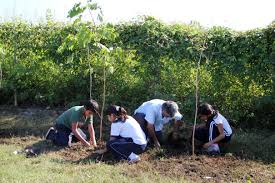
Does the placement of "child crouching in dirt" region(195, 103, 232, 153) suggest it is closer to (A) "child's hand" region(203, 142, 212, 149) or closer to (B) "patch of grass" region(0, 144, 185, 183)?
(A) "child's hand" region(203, 142, 212, 149)

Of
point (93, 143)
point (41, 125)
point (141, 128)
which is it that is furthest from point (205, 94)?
point (41, 125)

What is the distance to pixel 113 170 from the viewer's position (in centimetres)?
645

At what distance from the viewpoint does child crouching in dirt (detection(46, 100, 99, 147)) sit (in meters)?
7.79

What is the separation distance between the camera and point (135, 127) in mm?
7254

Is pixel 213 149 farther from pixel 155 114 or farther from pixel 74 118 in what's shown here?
pixel 74 118

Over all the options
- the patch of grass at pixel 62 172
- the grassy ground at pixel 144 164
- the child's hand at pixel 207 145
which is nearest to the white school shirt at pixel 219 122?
the child's hand at pixel 207 145

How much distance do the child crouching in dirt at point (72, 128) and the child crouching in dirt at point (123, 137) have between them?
1.98 ft

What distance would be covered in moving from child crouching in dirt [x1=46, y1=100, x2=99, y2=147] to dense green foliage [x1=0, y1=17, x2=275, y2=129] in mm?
1048

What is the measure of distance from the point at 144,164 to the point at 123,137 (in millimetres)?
654

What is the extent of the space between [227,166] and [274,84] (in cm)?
262

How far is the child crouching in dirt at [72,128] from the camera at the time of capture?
7.79m

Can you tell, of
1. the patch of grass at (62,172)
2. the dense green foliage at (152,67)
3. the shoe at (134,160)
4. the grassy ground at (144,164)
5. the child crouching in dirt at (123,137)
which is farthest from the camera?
the dense green foliage at (152,67)

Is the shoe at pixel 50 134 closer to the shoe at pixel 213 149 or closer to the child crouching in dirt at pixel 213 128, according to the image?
the child crouching in dirt at pixel 213 128

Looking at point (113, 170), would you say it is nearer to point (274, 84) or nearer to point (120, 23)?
point (274, 84)
